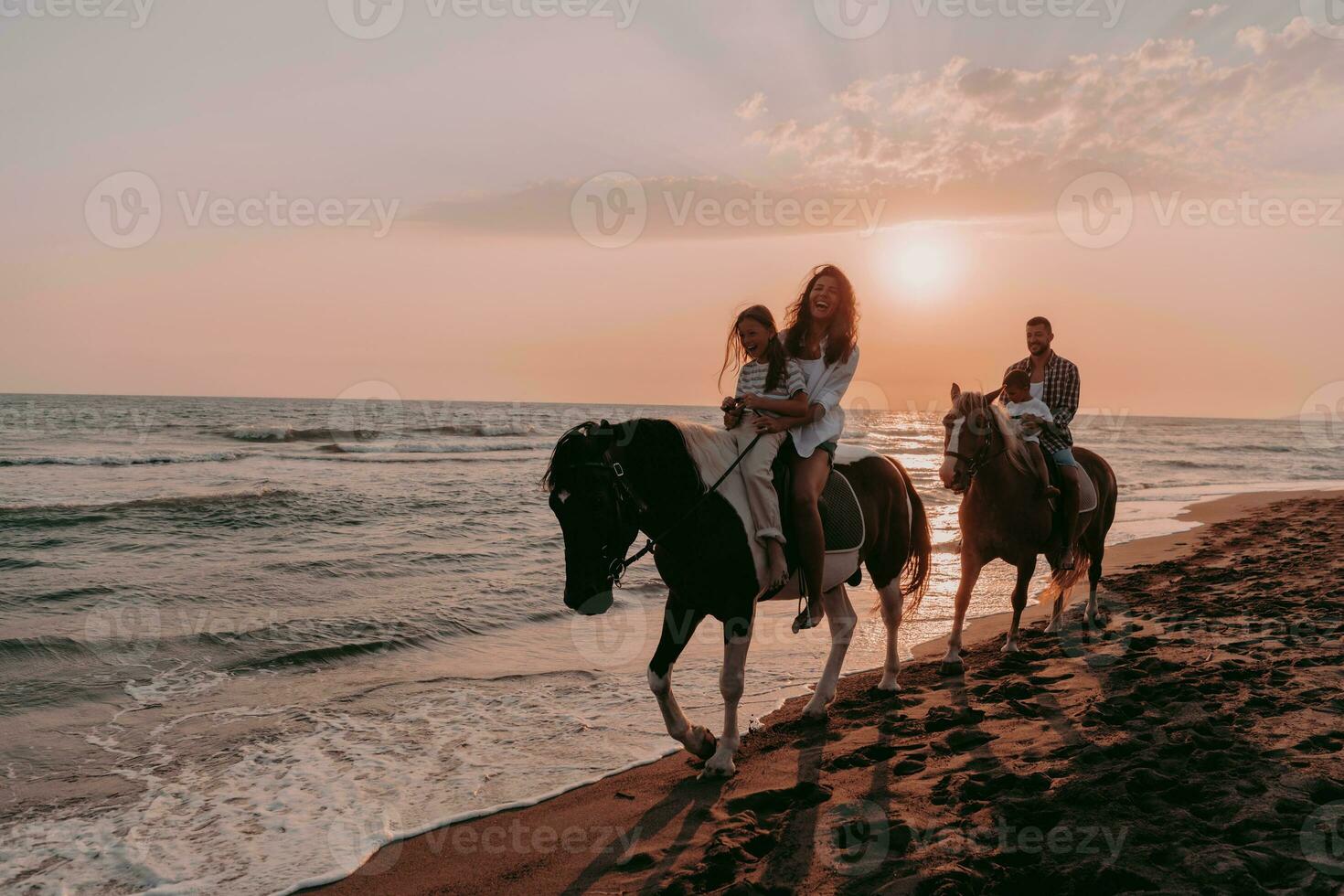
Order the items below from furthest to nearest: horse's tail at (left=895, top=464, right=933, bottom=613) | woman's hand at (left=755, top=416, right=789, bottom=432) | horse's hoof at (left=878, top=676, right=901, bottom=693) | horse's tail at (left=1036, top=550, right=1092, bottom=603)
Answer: horse's tail at (left=1036, top=550, right=1092, bottom=603) < horse's tail at (left=895, top=464, right=933, bottom=613) < horse's hoof at (left=878, top=676, right=901, bottom=693) < woman's hand at (left=755, top=416, right=789, bottom=432)

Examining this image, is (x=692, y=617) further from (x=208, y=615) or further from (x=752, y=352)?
(x=208, y=615)

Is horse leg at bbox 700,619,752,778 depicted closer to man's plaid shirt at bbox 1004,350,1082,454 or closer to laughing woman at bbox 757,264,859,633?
laughing woman at bbox 757,264,859,633

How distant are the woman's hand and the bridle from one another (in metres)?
2.50

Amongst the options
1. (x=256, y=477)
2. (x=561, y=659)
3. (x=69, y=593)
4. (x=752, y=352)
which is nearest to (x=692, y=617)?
(x=752, y=352)

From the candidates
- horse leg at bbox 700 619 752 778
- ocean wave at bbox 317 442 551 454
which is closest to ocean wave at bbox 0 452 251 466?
ocean wave at bbox 317 442 551 454

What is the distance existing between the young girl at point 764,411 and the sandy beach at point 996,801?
1310 millimetres

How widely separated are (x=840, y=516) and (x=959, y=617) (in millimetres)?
2120

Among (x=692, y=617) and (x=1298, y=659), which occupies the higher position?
(x=692, y=617)

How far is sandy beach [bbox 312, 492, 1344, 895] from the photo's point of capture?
3.19m

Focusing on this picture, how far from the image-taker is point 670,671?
4668 mm

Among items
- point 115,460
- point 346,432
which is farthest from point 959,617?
point 346,432

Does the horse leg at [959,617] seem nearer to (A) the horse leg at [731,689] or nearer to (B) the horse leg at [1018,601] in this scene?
(B) the horse leg at [1018,601]

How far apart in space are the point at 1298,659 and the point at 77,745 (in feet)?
28.2

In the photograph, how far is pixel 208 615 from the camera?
350 inches
